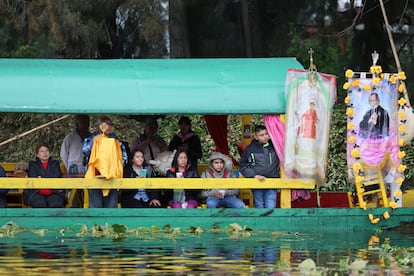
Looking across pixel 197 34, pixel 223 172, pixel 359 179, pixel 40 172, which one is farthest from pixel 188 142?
pixel 197 34

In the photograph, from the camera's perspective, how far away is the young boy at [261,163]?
1761 centimetres

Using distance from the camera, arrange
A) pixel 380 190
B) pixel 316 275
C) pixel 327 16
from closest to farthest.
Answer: pixel 316 275, pixel 380 190, pixel 327 16

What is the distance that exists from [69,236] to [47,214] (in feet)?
2.56

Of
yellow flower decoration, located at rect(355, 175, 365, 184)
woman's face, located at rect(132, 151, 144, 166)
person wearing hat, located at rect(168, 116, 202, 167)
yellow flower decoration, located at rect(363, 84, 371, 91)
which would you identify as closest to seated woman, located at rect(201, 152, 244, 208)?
woman's face, located at rect(132, 151, 144, 166)

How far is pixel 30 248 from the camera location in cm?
1522

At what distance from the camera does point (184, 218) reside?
17.4 metres

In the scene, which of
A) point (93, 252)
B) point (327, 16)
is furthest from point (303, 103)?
point (327, 16)

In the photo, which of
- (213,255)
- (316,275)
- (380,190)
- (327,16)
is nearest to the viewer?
(316,275)

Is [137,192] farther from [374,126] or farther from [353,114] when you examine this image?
[374,126]

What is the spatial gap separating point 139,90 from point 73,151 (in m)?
1.76

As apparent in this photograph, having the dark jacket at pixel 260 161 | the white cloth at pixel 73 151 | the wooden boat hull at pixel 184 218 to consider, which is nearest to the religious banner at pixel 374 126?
the wooden boat hull at pixel 184 218

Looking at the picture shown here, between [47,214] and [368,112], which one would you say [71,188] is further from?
[368,112]

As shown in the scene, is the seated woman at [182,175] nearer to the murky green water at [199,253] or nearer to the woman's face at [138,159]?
the woman's face at [138,159]

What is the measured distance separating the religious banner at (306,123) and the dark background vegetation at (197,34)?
669cm
